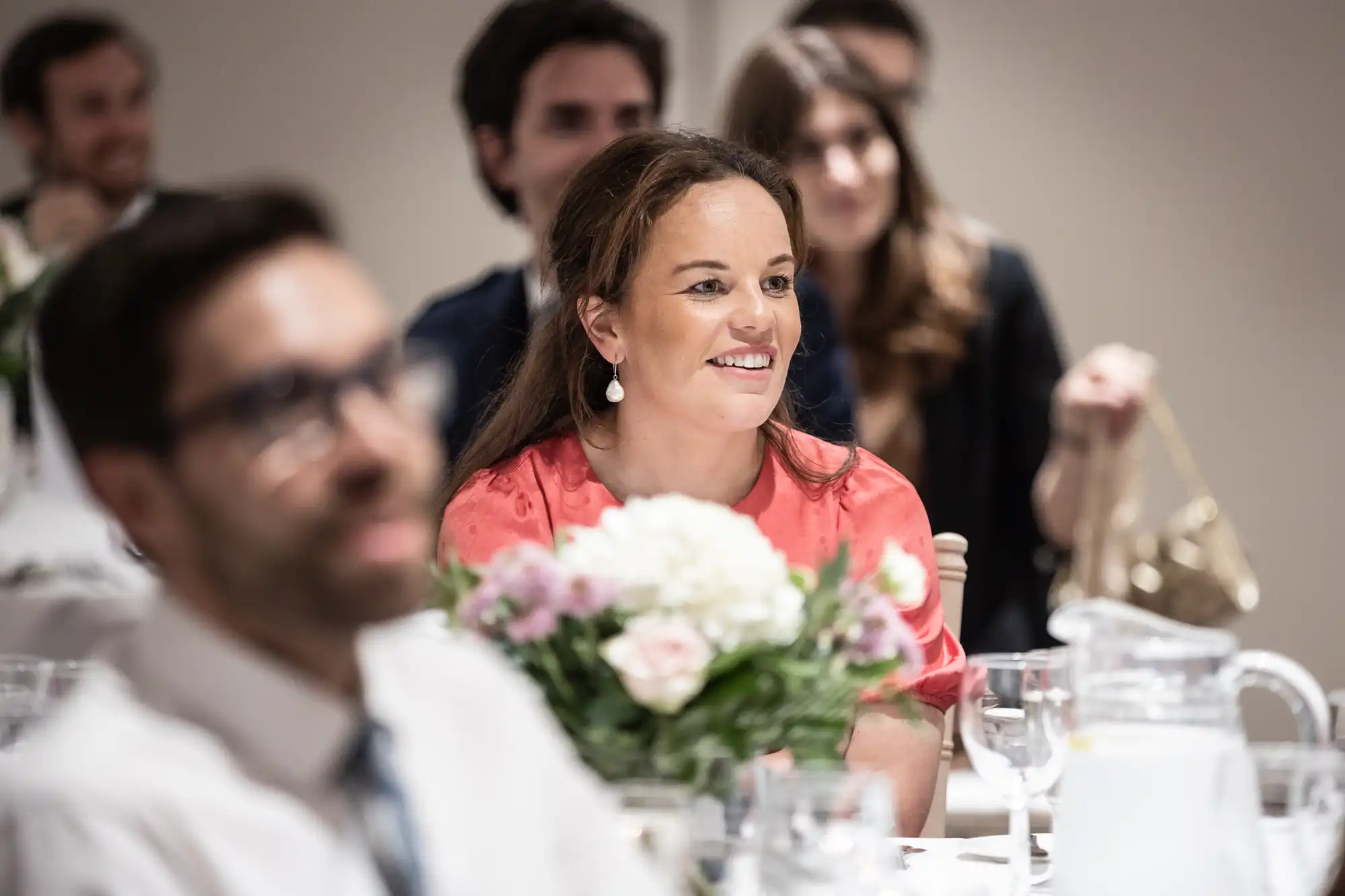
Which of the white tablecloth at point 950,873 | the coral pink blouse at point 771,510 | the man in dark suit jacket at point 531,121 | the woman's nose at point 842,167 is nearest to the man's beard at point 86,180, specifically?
the man in dark suit jacket at point 531,121

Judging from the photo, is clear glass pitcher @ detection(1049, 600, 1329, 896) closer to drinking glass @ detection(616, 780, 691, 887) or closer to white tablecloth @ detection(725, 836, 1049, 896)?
white tablecloth @ detection(725, 836, 1049, 896)

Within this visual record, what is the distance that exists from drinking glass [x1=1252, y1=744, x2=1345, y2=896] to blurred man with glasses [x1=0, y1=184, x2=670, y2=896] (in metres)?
0.56

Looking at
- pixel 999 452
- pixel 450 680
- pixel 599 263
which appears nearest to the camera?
pixel 450 680

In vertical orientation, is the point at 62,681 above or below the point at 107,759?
below

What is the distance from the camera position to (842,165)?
272cm

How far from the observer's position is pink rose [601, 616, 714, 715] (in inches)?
42.5

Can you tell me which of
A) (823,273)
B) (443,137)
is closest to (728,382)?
(823,273)

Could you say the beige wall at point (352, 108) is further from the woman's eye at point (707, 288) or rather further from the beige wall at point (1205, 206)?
the woman's eye at point (707, 288)

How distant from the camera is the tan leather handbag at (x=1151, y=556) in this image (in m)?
2.68

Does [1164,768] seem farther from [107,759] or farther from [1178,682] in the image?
[107,759]

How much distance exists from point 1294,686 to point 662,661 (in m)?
0.43

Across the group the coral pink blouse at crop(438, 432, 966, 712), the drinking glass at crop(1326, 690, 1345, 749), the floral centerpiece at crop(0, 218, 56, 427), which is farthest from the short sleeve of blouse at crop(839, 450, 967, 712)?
the floral centerpiece at crop(0, 218, 56, 427)

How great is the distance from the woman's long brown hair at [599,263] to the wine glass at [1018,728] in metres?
0.63

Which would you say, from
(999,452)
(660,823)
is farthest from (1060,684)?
(999,452)
